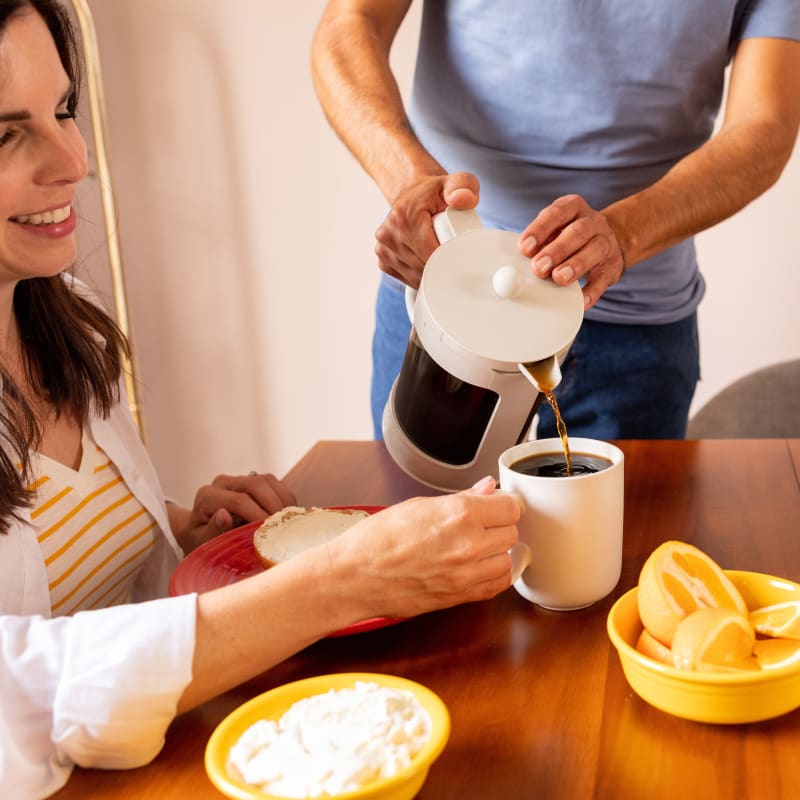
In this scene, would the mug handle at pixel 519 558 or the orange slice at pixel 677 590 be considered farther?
the mug handle at pixel 519 558

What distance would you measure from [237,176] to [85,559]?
180cm

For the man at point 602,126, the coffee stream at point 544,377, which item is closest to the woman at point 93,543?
Result: the coffee stream at point 544,377

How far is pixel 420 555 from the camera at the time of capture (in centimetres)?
84

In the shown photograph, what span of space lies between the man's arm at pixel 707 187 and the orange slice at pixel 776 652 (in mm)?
422

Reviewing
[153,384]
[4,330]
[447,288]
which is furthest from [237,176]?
[447,288]

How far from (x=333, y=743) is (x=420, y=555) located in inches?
8.2

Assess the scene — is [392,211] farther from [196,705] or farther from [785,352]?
[785,352]

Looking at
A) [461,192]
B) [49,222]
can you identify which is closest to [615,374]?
[461,192]

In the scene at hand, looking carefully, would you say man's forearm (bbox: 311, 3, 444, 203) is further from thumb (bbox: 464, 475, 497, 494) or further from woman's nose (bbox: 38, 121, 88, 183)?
thumb (bbox: 464, 475, 497, 494)

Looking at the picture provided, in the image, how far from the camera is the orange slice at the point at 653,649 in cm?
76

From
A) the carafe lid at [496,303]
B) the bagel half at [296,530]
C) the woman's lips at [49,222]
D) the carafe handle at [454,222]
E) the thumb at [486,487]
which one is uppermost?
the woman's lips at [49,222]

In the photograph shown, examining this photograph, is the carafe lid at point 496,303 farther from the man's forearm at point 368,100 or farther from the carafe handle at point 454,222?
the man's forearm at point 368,100

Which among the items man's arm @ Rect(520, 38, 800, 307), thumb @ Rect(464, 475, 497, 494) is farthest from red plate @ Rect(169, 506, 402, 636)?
man's arm @ Rect(520, 38, 800, 307)

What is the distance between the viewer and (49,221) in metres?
1.07
